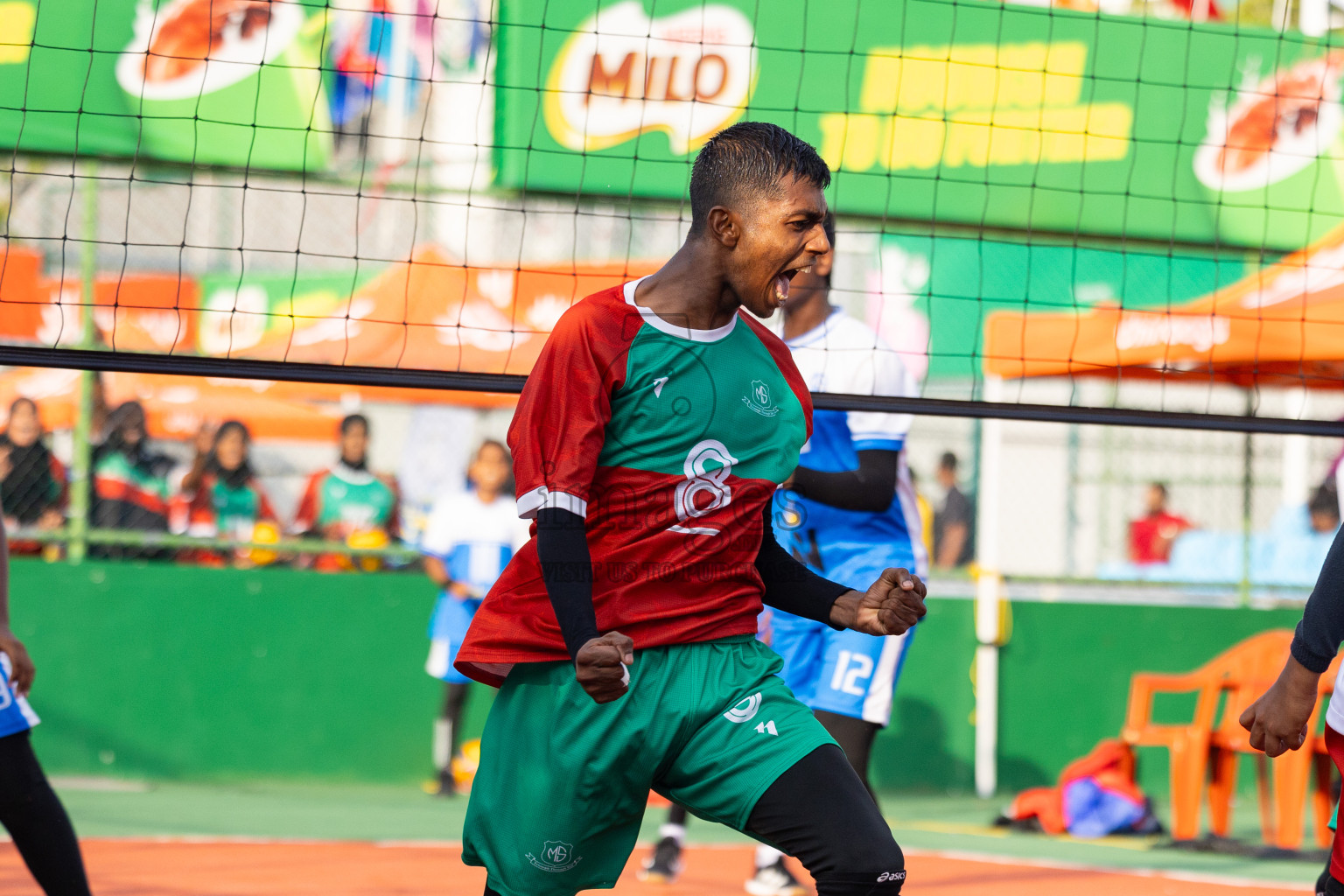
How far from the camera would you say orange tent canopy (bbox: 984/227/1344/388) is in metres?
7.64

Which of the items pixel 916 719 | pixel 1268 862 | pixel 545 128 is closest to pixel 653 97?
pixel 545 128

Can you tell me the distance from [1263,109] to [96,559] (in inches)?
335

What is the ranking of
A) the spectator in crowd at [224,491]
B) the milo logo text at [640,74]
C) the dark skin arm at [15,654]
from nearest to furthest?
the dark skin arm at [15,654]
the spectator in crowd at [224,491]
the milo logo text at [640,74]

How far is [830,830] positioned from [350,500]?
24.2 ft

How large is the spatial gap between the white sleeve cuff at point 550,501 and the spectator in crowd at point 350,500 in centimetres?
687

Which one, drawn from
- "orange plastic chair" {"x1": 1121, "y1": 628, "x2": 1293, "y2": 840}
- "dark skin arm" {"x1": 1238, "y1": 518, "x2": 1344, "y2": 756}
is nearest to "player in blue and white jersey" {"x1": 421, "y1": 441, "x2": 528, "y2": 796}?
"orange plastic chair" {"x1": 1121, "y1": 628, "x2": 1293, "y2": 840}

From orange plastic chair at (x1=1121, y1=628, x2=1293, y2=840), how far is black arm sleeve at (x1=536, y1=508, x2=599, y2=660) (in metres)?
5.62

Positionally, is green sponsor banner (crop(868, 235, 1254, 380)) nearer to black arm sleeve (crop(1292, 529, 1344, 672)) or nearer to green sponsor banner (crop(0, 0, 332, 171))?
green sponsor banner (crop(0, 0, 332, 171))

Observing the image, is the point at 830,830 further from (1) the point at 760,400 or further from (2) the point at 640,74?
(2) the point at 640,74

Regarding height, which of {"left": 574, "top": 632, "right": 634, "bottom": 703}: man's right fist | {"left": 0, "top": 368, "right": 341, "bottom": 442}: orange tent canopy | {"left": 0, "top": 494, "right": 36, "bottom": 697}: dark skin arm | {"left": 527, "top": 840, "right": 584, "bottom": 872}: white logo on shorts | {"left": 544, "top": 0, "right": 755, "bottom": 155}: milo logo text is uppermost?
{"left": 544, "top": 0, "right": 755, "bottom": 155}: milo logo text

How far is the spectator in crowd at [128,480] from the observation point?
29.9ft

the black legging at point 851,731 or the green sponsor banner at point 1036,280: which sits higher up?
the green sponsor banner at point 1036,280

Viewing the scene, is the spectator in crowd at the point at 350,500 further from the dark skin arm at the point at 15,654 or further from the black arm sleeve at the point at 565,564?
the black arm sleeve at the point at 565,564

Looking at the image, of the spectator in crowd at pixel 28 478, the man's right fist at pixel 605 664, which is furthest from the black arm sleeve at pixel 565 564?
the spectator in crowd at pixel 28 478
